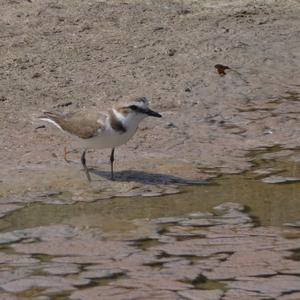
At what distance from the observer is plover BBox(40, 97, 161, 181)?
403 inches

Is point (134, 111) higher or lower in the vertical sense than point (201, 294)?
higher

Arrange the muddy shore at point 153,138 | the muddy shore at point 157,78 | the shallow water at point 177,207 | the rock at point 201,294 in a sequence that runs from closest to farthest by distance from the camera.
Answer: the rock at point 201,294 → the muddy shore at point 153,138 → the shallow water at point 177,207 → the muddy shore at point 157,78

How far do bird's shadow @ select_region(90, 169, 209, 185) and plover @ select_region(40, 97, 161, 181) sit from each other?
93mm

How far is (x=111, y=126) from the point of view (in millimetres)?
10234

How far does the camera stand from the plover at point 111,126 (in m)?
10.2

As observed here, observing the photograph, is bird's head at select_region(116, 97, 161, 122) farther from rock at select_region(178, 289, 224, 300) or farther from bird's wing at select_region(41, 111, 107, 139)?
rock at select_region(178, 289, 224, 300)

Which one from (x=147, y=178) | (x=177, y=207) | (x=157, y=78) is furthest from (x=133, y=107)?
(x=157, y=78)

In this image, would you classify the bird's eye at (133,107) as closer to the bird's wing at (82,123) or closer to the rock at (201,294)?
the bird's wing at (82,123)

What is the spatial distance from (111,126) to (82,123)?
36 centimetres

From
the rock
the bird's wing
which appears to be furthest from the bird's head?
the rock

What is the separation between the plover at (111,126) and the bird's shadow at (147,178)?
9cm

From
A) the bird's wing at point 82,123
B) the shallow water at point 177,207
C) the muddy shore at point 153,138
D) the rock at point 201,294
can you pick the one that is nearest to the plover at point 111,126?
the bird's wing at point 82,123

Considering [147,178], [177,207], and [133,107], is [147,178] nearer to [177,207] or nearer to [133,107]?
[133,107]

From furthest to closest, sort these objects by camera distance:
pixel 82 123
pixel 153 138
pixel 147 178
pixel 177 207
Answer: pixel 153 138 < pixel 82 123 < pixel 147 178 < pixel 177 207
